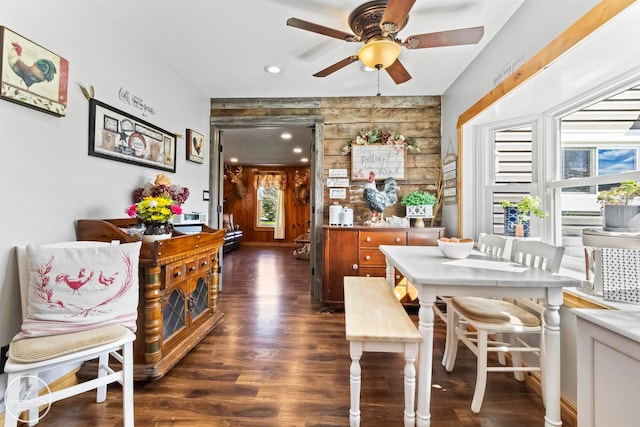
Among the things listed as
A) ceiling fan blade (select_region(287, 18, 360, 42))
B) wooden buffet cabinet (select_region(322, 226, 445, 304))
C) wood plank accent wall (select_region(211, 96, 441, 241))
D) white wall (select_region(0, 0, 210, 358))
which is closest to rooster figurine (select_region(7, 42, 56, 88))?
white wall (select_region(0, 0, 210, 358))

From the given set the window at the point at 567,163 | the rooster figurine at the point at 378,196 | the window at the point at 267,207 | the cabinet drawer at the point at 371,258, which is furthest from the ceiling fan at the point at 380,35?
the window at the point at 267,207

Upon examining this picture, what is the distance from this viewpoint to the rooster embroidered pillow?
1.31 meters

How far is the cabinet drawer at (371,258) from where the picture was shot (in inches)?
117

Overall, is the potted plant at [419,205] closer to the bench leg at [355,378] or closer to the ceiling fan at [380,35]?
the ceiling fan at [380,35]

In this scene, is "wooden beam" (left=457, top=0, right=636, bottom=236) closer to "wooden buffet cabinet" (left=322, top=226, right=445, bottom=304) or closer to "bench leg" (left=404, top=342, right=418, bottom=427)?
"wooden buffet cabinet" (left=322, top=226, right=445, bottom=304)

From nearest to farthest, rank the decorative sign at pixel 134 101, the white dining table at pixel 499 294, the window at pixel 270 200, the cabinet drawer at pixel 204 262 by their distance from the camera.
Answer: the white dining table at pixel 499 294 → the decorative sign at pixel 134 101 → the cabinet drawer at pixel 204 262 → the window at pixel 270 200

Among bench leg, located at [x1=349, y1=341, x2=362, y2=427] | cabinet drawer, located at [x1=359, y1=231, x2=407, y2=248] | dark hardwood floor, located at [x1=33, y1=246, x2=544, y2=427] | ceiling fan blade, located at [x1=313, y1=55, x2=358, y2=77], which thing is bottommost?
dark hardwood floor, located at [x1=33, y1=246, x2=544, y2=427]

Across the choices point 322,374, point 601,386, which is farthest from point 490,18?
point 322,374

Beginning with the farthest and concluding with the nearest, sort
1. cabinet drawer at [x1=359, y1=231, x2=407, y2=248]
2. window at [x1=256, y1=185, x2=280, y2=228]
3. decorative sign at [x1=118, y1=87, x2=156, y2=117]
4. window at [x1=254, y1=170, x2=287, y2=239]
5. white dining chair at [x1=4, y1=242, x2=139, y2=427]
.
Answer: window at [x1=256, y1=185, x2=280, y2=228] → window at [x1=254, y1=170, x2=287, y2=239] → cabinet drawer at [x1=359, y1=231, x2=407, y2=248] → decorative sign at [x1=118, y1=87, x2=156, y2=117] → white dining chair at [x1=4, y1=242, x2=139, y2=427]

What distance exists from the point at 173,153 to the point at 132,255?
5.14 ft

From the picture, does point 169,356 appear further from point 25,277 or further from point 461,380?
point 461,380

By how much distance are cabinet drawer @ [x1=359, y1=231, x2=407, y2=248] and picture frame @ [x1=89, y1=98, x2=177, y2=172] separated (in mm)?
2122

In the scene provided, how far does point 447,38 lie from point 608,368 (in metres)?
1.80

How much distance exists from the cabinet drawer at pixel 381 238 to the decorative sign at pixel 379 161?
784 millimetres
